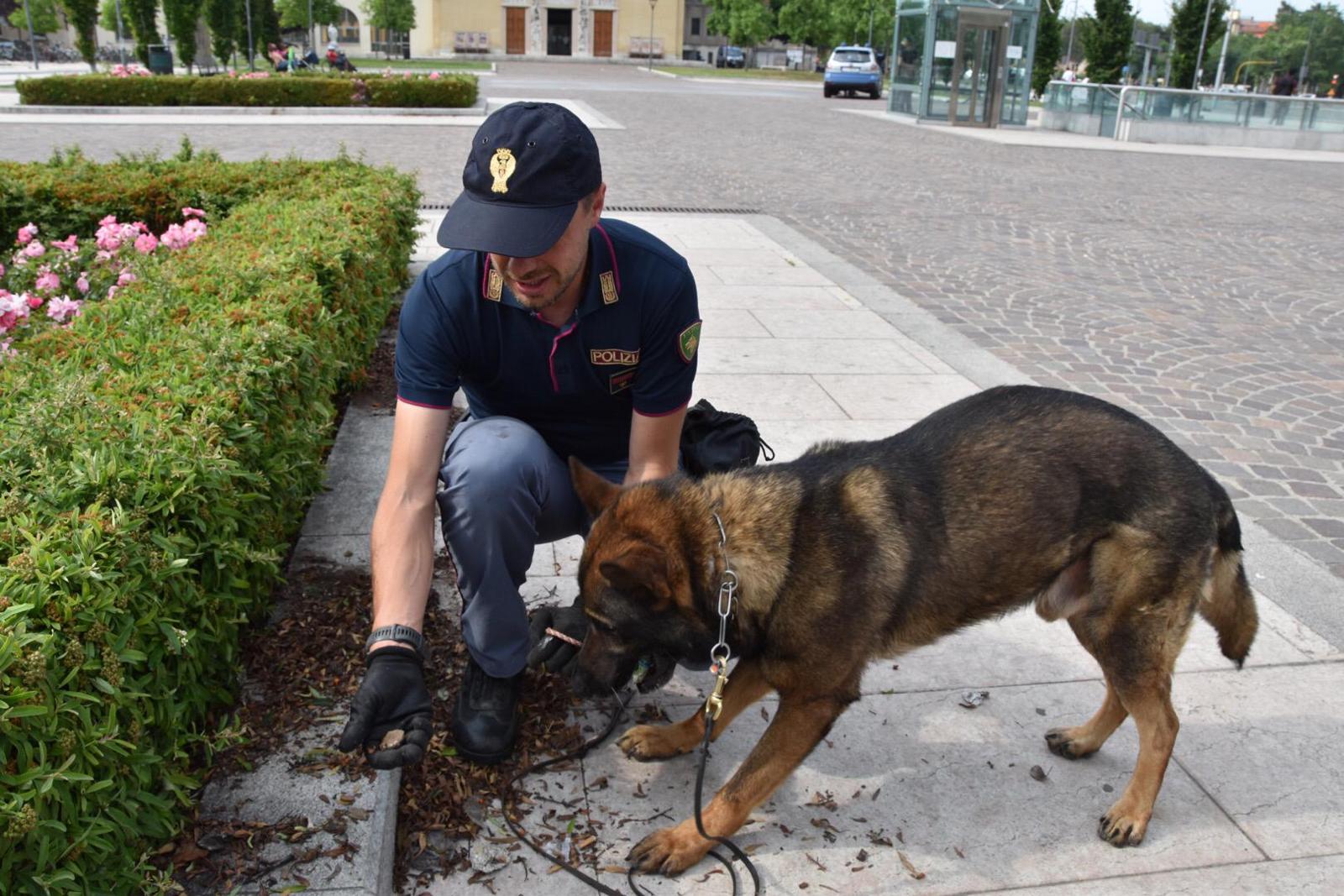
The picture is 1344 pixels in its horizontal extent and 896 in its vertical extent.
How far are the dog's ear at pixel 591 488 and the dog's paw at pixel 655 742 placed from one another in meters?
0.75

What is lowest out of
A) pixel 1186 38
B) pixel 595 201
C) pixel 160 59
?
pixel 595 201

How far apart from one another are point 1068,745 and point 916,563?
3.19 feet

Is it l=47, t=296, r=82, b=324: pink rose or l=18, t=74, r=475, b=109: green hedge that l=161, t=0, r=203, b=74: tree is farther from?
l=47, t=296, r=82, b=324: pink rose

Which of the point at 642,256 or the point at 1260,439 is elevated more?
the point at 642,256

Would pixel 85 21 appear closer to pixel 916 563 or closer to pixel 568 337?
pixel 568 337

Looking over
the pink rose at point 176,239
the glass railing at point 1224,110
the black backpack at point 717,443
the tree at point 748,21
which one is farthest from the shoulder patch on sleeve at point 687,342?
the tree at point 748,21

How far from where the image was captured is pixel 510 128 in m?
2.91

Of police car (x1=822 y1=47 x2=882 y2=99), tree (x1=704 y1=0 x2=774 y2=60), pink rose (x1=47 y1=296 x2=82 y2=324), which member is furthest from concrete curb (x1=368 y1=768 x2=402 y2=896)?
tree (x1=704 y1=0 x2=774 y2=60)

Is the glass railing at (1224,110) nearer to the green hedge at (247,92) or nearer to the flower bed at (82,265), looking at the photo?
the green hedge at (247,92)

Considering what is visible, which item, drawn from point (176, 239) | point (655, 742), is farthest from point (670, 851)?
point (176, 239)

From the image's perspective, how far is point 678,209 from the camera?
1316 cm

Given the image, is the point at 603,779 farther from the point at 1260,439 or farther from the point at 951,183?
the point at 951,183

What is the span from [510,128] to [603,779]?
188cm

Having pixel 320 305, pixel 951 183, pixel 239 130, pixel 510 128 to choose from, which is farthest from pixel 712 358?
pixel 239 130
